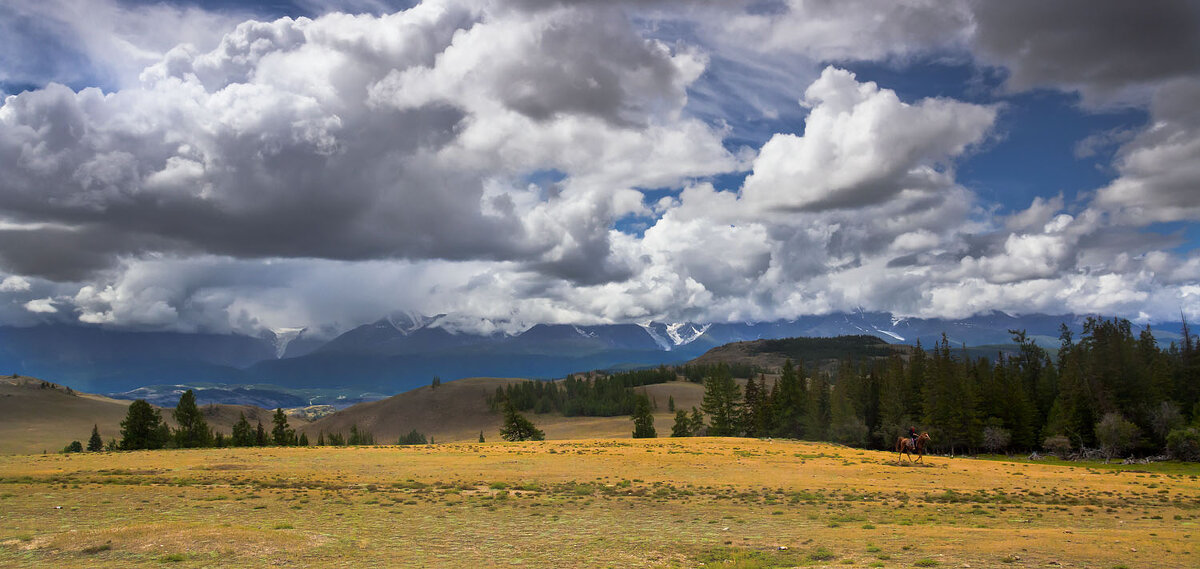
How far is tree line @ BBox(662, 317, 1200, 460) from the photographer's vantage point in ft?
313

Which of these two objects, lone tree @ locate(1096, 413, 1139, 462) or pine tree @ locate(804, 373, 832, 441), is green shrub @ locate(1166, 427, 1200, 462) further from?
pine tree @ locate(804, 373, 832, 441)

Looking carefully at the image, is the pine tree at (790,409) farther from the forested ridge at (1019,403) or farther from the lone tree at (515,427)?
the lone tree at (515,427)

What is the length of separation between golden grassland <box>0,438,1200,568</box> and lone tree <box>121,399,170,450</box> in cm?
5015

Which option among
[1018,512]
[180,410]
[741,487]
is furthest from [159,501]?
[180,410]

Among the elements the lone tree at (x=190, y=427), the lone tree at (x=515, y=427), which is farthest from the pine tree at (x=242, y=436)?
the lone tree at (x=515, y=427)

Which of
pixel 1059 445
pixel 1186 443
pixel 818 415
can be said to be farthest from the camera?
pixel 818 415

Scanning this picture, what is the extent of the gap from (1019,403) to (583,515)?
101 m

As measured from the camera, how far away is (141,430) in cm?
10706

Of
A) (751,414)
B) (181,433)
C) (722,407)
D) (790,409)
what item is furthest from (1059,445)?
(181,433)

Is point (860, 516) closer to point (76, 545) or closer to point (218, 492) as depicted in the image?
point (76, 545)

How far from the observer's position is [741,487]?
45031 millimetres

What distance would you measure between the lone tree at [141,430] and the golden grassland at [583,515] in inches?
1975

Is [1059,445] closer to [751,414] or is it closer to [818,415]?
[818,415]

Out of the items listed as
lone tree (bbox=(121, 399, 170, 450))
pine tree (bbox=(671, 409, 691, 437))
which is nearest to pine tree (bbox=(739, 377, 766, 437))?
pine tree (bbox=(671, 409, 691, 437))
